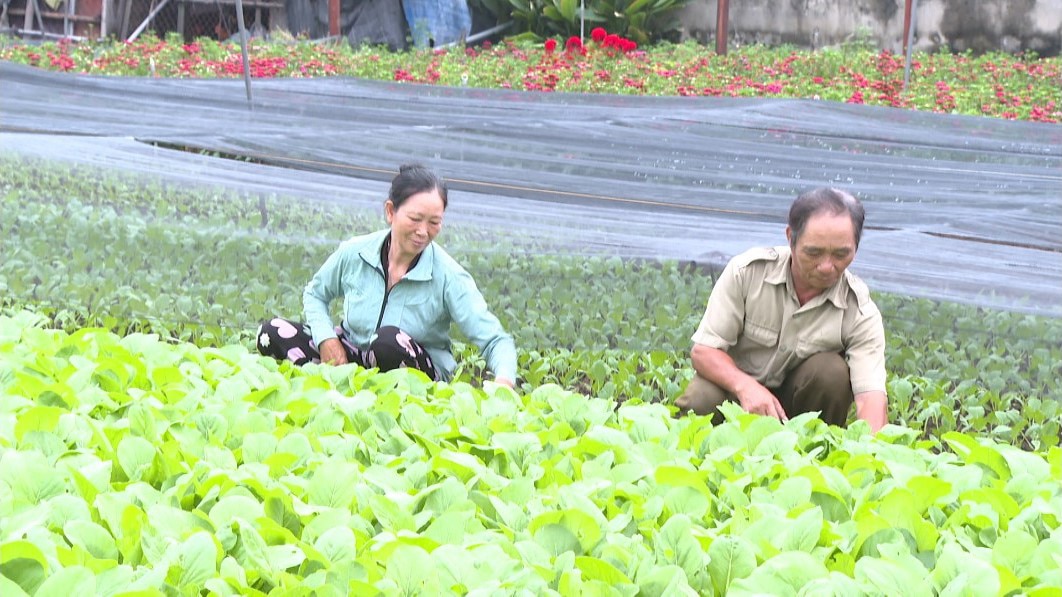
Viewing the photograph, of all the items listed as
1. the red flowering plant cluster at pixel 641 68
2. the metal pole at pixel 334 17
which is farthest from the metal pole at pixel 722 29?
the metal pole at pixel 334 17

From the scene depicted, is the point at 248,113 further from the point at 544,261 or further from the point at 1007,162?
the point at 1007,162

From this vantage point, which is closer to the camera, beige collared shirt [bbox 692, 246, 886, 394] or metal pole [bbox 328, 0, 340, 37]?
beige collared shirt [bbox 692, 246, 886, 394]

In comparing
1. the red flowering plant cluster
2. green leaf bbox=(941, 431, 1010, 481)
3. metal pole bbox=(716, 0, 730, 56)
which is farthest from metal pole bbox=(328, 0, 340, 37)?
green leaf bbox=(941, 431, 1010, 481)

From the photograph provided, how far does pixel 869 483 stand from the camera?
238 centimetres

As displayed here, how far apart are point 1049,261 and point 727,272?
114 centimetres

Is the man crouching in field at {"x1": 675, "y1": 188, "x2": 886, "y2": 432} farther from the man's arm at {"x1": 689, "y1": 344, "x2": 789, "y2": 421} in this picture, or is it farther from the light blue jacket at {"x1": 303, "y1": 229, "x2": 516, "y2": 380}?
the light blue jacket at {"x1": 303, "y1": 229, "x2": 516, "y2": 380}

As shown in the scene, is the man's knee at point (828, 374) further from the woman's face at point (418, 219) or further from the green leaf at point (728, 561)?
the green leaf at point (728, 561)

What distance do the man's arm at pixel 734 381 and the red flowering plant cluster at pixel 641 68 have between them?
5397mm

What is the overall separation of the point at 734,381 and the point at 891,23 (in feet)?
33.0

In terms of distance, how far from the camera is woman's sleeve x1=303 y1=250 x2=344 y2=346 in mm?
Result: 3848

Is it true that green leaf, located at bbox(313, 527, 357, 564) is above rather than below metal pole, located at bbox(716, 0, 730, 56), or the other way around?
below

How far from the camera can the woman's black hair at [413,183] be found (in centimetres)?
362

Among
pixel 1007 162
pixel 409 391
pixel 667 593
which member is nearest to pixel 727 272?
pixel 409 391

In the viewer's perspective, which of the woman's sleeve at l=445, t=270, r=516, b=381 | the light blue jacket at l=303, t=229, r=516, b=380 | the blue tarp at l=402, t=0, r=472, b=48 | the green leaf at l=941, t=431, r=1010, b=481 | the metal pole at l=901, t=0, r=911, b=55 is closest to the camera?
the green leaf at l=941, t=431, r=1010, b=481
